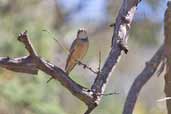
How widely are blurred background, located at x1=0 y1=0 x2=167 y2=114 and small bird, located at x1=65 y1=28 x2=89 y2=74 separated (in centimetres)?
173

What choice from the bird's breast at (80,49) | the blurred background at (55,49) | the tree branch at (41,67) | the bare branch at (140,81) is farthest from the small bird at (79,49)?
the blurred background at (55,49)

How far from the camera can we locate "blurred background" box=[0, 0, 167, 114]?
Result: 5633mm

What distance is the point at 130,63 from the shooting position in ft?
31.7

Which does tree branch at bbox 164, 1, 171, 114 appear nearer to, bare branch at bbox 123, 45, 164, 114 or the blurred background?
bare branch at bbox 123, 45, 164, 114

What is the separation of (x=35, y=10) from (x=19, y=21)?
742 millimetres

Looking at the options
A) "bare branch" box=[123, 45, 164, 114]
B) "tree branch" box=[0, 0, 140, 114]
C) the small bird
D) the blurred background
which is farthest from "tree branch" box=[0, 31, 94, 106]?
the blurred background

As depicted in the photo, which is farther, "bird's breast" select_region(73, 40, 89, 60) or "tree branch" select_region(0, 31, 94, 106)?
"bird's breast" select_region(73, 40, 89, 60)

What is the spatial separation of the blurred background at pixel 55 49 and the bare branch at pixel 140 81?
1.05 metres

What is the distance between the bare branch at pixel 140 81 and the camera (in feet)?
7.74

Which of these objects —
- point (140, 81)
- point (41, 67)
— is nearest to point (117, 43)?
point (41, 67)

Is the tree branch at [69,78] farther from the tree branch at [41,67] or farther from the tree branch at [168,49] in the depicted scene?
the tree branch at [168,49]

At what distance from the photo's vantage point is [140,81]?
101 inches

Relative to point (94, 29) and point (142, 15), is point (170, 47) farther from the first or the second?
point (94, 29)

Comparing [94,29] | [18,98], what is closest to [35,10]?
[94,29]
